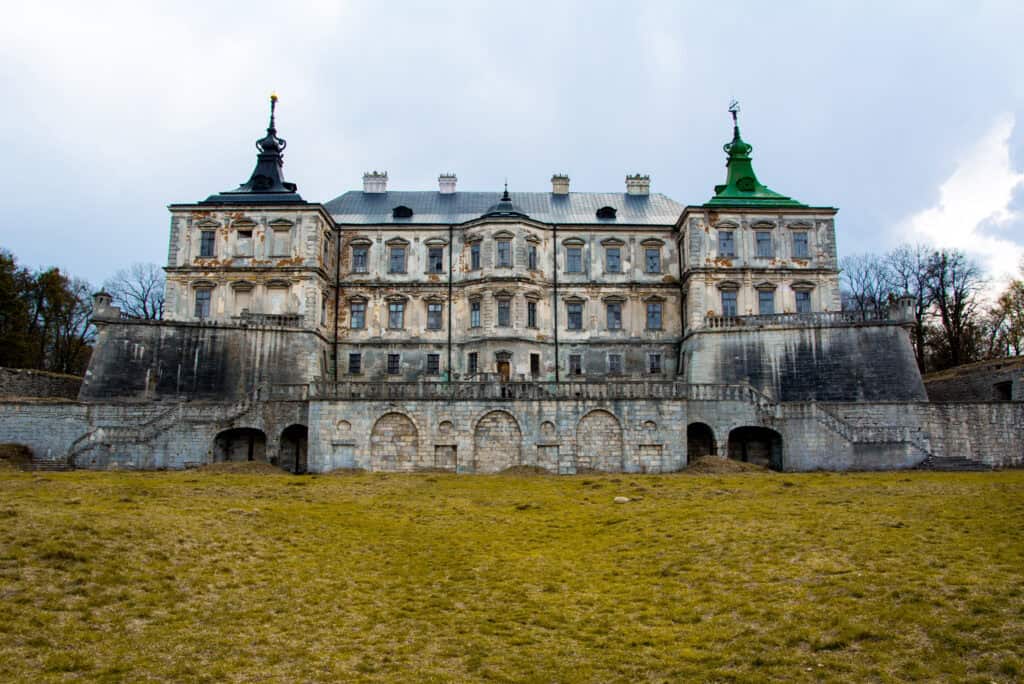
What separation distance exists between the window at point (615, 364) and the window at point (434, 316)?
9727 mm

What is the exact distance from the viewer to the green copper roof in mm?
46250

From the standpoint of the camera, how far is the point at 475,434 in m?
34.3

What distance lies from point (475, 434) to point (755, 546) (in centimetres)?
1822

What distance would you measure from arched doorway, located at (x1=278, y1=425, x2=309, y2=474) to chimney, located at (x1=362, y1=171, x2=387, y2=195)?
20.2 m

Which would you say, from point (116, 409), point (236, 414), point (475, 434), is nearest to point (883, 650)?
point (475, 434)

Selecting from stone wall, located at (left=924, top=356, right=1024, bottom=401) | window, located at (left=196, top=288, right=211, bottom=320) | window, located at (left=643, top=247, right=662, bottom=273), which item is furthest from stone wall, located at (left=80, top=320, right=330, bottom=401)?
stone wall, located at (left=924, top=356, right=1024, bottom=401)

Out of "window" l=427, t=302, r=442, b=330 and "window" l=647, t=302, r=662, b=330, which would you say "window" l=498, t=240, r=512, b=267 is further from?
"window" l=647, t=302, r=662, b=330

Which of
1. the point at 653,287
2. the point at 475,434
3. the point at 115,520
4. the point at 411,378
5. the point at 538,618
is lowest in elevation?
the point at 538,618

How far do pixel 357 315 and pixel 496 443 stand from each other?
53.0ft

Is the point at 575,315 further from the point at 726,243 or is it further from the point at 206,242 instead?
the point at 206,242

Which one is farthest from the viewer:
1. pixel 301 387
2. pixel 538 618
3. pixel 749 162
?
pixel 749 162

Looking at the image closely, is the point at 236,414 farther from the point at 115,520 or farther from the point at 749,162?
the point at 749,162

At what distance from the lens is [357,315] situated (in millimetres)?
47094

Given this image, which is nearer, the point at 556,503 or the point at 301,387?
the point at 556,503
